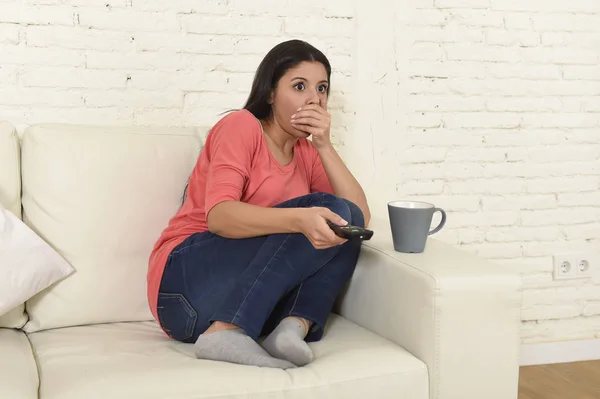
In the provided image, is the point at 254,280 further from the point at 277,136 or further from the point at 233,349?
the point at 277,136

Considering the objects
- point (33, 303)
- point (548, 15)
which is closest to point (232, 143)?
point (33, 303)

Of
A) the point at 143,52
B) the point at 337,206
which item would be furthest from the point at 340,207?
the point at 143,52

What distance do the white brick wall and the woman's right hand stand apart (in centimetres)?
85

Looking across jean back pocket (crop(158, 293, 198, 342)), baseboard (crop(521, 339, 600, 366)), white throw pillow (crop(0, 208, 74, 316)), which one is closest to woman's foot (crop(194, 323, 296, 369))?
jean back pocket (crop(158, 293, 198, 342))

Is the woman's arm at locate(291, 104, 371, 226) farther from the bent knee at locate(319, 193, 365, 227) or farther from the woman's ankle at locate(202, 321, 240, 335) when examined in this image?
the woman's ankle at locate(202, 321, 240, 335)

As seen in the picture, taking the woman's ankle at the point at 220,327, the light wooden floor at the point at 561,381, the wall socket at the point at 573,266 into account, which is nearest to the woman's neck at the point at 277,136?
the woman's ankle at the point at 220,327

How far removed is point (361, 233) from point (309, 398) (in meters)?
0.35

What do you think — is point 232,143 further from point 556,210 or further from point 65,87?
point 556,210

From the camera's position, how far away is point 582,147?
2797 mm

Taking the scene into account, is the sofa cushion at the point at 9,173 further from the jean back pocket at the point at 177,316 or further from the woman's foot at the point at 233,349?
the woman's foot at the point at 233,349

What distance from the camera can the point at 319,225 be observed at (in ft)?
5.18

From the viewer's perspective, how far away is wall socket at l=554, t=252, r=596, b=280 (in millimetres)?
2814

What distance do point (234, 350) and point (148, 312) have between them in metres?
0.46

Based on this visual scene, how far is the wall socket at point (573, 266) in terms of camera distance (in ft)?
9.23
